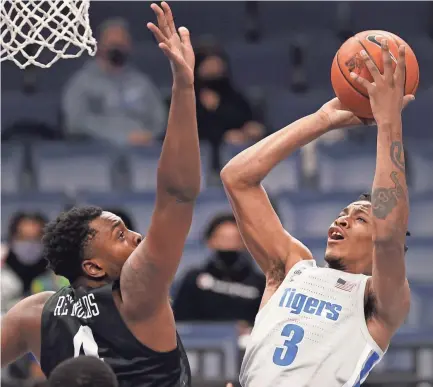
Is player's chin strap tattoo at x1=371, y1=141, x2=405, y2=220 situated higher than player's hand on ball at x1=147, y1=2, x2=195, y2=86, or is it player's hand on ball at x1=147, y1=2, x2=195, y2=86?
player's hand on ball at x1=147, y1=2, x2=195, y2=86

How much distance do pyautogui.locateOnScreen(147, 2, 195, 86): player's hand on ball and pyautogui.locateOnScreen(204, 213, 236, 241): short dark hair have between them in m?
3.85

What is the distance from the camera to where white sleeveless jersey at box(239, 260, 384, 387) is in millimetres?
4215

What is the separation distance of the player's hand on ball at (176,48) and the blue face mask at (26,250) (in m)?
4.36

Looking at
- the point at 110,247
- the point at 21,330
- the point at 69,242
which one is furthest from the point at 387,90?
the point at 21,330

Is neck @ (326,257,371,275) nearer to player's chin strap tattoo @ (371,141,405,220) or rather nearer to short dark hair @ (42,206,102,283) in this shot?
player's chin strap tattoo @ (371,141,405,220)

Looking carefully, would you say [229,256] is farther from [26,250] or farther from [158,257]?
[158,257]

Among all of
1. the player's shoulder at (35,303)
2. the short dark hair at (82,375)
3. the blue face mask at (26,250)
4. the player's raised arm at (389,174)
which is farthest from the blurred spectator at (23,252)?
the short dark hair at (82,375)

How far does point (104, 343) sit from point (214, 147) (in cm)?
488

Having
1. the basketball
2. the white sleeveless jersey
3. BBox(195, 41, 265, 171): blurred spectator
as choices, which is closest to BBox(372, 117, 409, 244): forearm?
the basketball

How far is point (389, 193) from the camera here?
392cm

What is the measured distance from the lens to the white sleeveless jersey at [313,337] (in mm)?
4215

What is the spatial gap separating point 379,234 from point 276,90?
646cm

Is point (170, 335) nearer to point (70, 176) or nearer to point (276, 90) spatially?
point (70, 176)

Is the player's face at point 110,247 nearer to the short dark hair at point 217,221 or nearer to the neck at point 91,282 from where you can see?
the neck at point 91,282
